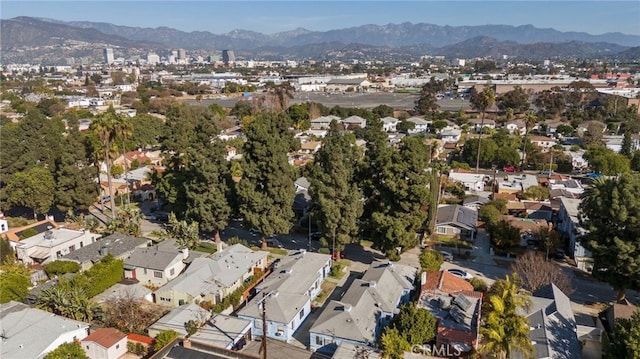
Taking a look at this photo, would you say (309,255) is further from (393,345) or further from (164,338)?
(393,345)

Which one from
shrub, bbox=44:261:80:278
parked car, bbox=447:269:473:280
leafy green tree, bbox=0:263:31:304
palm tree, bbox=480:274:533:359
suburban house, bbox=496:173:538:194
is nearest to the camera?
palm tree, bbox=480:274:533:359

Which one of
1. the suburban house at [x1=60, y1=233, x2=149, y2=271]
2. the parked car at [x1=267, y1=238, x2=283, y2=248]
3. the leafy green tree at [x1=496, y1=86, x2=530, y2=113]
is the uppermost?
the leafy green tree at [x1=496, y1=86, x2=530, y2=113]

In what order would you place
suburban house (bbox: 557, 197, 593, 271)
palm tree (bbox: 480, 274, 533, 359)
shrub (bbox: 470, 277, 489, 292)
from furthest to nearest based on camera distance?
1. suburban house (bbox: 557, 197, 593, 271)
2. shrub (bbox: 470, 277, 489, 292)
3. palm tree (bbox: 480, 274, 533, 359)

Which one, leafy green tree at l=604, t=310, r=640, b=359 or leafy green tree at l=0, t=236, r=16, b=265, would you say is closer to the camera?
leafy green tree at l=604, t=310, r=640, b=359

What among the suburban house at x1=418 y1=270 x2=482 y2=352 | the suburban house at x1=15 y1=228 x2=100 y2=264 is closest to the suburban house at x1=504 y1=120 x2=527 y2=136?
the suburban house at x1=418 y1=270 x2=482 y2=352

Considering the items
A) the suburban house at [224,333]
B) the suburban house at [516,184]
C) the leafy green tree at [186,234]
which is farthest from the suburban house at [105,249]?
the suburban house at [516,184]

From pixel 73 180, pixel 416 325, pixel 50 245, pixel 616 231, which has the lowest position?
pixel 50 245

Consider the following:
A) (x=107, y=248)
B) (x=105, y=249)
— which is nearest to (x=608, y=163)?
(x=107, y=248)

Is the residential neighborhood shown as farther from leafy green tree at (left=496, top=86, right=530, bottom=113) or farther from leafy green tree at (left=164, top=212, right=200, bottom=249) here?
leafy green tree at (left=496, top=86, right=530, bottom=113)
